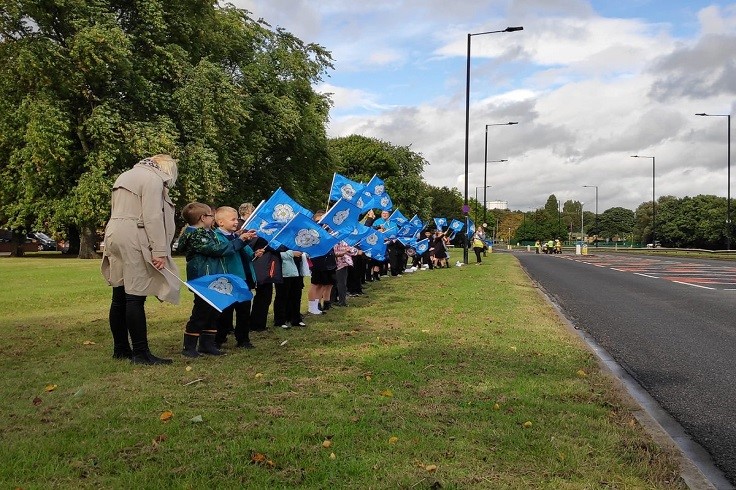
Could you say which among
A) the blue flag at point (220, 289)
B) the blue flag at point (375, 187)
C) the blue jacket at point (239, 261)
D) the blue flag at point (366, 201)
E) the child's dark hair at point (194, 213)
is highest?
the blue flag at point (375, 187)

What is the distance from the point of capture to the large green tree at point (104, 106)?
26.5 meters

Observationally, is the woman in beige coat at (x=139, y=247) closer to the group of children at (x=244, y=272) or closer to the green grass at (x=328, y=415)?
the green grass at (x=328, y=415)

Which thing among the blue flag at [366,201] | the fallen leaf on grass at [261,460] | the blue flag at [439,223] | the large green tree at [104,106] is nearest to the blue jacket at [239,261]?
the fallen leaf on grass at [261,460]

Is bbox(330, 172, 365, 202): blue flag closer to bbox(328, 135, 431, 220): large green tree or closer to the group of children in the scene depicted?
the group of children

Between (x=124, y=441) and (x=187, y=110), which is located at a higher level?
(x=187, y=110)

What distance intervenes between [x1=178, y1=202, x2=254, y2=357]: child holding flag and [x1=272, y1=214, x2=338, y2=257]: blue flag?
1.29m

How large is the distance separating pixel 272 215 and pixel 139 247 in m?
2.29

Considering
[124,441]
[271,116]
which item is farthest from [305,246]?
[271,116]

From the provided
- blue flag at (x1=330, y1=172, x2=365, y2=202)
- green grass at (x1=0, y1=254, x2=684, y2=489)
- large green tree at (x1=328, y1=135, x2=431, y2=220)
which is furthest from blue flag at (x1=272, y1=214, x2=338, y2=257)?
large green tree at (x1=328, y1=135, x2=431, y2=220)

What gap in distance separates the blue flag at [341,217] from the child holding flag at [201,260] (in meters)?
3.54

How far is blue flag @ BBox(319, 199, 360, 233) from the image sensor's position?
1101cm

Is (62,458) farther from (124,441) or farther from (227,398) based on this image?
(227,398)

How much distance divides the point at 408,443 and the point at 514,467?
65 cm

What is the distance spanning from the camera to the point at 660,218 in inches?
4373
